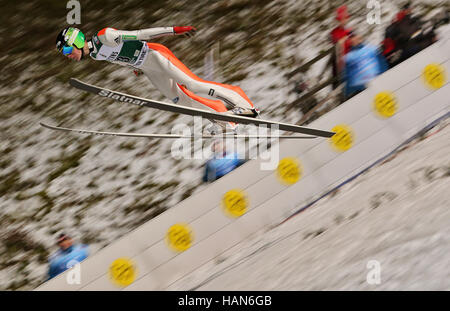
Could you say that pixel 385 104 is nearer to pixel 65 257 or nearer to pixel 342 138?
pixel 342 138

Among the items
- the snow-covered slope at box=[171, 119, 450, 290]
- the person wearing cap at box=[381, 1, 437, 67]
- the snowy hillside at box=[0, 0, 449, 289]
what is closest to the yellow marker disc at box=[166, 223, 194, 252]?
the snow-covered slope at box=[171, 119, 450, 290]

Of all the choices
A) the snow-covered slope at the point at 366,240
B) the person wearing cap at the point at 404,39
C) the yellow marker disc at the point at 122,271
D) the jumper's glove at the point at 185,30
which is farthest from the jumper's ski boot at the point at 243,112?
the person wearing cap at the point at 404,39

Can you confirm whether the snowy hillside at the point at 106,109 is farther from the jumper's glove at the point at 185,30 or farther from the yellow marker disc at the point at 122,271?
the jumper's glove at the point at 185,30

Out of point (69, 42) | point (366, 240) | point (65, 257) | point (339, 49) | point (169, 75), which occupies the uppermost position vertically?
point (339, 49)

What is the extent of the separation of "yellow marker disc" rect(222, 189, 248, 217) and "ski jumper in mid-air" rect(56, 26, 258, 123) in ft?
3.31

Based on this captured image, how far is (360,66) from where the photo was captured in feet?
20.8

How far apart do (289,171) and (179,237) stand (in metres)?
1.25

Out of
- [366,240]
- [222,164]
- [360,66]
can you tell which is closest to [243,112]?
[222,164]

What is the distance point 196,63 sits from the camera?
383 inches

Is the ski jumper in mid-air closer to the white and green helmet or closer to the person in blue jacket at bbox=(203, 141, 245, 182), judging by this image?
the white and green helmet

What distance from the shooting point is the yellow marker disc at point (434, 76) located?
6512 millimetres

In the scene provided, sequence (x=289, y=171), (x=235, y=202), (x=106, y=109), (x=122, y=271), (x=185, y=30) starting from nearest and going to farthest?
(x=185, y=30)
(x=122, y=271)
(x=235, y=202)
(x=289, y=171)
(x=106, y=109)

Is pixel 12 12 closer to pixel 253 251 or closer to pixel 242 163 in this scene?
pixel 242 163

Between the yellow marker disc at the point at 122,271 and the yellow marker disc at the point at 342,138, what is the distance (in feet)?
7.57
